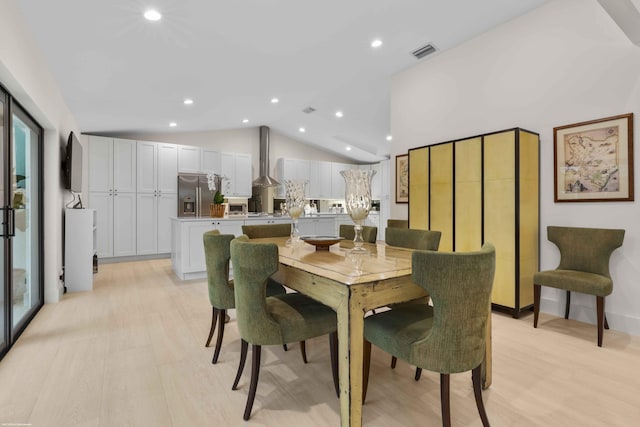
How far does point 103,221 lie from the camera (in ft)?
19.6

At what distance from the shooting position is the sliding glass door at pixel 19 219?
2389mm

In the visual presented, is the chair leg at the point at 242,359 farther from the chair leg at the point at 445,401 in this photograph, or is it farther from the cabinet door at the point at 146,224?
the cabinet door at the point at 146,224

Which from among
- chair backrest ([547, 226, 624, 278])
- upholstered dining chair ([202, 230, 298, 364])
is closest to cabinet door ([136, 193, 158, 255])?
upholstered dining chair ([202, 230, 298, 364])

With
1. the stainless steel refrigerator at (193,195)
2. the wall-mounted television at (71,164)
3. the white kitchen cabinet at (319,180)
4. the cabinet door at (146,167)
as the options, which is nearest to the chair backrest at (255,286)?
the wall-mounted television at (71,164)

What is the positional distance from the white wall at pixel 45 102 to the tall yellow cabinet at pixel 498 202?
12.4 ft

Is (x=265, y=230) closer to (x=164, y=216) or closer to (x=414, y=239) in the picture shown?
(x=414, y=239)

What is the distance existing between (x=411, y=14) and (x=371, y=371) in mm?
3313

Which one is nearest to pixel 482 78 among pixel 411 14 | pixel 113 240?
pixel 411 14

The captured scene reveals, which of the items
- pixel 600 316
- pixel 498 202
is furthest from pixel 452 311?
pixel 498 202

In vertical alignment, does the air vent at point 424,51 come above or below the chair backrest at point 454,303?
above

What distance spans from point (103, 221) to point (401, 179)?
534cm

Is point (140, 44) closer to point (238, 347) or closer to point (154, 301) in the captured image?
point (154, 301)

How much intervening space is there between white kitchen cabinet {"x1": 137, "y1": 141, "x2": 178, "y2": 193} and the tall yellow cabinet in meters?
5.22

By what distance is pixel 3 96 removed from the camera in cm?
233
